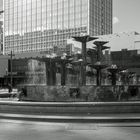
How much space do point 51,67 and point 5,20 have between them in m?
126

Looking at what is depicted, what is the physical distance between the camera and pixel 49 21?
12581 centimetres

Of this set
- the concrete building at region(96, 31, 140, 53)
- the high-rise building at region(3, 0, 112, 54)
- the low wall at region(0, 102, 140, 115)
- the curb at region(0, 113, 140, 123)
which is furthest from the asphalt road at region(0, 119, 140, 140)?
the high-rise building at region(3, 0, 112, 54)

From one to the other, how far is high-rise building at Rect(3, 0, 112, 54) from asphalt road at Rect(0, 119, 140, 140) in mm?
96950

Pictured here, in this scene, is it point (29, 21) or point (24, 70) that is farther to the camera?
point (29, 21)

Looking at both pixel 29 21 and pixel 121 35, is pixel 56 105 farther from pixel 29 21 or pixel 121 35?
pixel 29 21

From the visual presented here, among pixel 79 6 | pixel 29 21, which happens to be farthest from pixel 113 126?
pixel 29 21

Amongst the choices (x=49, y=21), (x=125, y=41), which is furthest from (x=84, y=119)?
(x=49, y=21)

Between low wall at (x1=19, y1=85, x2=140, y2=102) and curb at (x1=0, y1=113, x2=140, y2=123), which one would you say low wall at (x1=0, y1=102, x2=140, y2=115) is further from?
low wall at (x1=19, y1=85, x2=140, y2=102)

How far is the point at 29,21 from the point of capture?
135m

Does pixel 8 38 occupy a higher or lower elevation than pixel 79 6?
lower

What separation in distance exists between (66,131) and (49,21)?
118m

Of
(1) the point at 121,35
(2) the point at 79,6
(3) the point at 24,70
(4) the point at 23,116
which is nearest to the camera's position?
(4) the point at 23,116

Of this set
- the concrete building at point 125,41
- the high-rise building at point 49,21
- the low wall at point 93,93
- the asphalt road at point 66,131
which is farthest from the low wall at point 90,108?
the high-rise building at point 49,21

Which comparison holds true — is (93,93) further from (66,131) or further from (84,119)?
(66,131)
